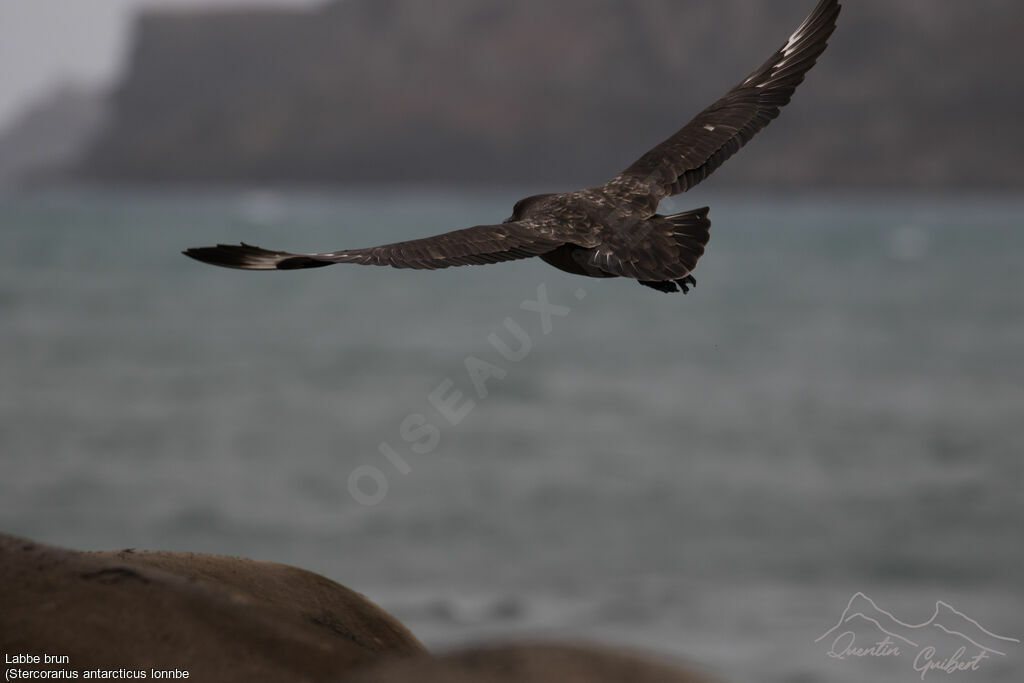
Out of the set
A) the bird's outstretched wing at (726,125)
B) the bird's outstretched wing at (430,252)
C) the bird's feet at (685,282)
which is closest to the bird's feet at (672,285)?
the bird's feet at (685,282)

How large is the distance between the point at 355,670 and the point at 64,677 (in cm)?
87

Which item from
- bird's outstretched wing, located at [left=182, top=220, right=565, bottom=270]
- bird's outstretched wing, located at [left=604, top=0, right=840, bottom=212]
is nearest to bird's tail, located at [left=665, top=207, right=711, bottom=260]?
bird's outstretched wing, located at [left=604, top=0, right=840, bottom=212]

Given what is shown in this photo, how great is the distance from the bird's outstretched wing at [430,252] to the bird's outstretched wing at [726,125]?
2.79ft

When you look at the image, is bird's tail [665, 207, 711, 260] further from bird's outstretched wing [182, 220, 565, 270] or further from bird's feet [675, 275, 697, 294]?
bird's outstretched wing [182, 220, 565, 270]

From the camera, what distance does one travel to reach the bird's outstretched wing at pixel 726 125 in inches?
205

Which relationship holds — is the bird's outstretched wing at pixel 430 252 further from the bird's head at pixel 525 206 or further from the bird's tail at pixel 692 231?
the bird's tail at pixel 692 231

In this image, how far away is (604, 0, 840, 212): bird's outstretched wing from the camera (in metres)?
5.22

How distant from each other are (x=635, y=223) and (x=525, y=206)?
53 centimetres

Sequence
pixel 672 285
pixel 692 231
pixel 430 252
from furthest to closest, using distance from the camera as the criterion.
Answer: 1. pixel 692 231
2. pixel 672 285
3. pixel 430 252

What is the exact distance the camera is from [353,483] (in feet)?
81.0

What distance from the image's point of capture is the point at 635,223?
15.4ft

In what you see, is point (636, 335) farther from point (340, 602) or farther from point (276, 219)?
point (276, 219)

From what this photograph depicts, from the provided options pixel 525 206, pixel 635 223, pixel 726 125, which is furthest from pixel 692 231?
pixel 726 125

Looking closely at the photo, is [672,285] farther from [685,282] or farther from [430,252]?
[430,252]
